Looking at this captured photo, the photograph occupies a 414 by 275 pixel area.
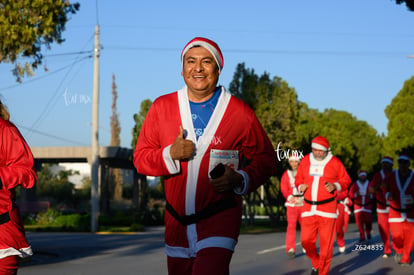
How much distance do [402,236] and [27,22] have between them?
8575 mm

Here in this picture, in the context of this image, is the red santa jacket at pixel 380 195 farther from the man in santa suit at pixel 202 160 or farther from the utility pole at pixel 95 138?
the utility pole at pixel 95 138

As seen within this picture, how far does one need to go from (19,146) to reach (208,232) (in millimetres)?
1710

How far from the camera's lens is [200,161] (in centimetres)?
512

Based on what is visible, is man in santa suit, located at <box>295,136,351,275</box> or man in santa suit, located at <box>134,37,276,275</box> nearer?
man in santa suit, located at <box>134,37,276,275</box>

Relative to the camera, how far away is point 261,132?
5.39 metres

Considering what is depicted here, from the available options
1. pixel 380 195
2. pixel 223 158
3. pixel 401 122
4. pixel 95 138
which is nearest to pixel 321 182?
pixel 380 195

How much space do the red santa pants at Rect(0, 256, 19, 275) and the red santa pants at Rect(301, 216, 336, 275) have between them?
23.3ft

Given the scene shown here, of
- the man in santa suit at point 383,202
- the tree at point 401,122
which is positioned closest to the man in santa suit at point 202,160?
the man in santa suit at point 383,202

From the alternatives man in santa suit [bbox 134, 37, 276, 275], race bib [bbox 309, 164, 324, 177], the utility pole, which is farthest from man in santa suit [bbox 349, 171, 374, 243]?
man in santa suit [bbox 134, 37, 276, 275]

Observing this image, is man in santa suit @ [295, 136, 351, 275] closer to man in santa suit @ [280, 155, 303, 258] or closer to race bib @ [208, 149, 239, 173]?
man in santa suit @ [280, 155, 303, 258]

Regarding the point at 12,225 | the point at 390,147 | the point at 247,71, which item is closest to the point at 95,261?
the point at 12,225

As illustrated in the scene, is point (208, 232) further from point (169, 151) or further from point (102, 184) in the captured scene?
point (102, 184)

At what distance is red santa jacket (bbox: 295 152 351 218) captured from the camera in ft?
40.5

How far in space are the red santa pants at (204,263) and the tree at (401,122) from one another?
57.7 m
